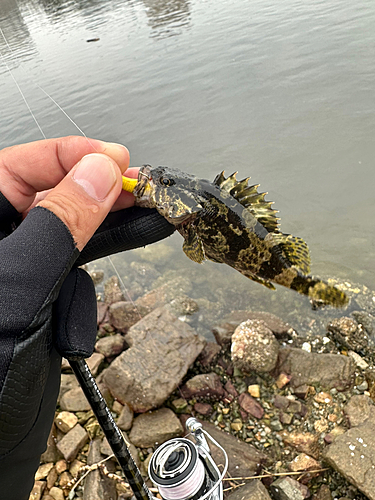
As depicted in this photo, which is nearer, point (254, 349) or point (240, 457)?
point (240, 457)

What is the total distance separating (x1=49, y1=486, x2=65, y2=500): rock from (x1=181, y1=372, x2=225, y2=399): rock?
1.63 m

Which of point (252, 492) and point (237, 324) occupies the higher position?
point (252, 492)

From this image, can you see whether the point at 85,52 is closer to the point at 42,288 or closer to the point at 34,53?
the point at 34,53

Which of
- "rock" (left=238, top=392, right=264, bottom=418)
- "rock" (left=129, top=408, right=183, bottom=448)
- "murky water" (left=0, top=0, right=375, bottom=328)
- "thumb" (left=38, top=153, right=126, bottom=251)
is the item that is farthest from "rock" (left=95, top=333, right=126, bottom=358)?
"thumb" (left=38, top=153, right=126, bottom=251)

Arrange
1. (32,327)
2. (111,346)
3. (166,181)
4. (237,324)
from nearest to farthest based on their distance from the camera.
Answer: (32,327)
(166,181)
(111,346)
(237,324)

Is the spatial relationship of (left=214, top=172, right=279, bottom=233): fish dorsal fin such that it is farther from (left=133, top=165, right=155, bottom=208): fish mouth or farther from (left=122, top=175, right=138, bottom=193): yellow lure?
(left=122, top=175, right=138, bottom=193): yellow lure

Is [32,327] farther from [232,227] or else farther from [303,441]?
[303,441]

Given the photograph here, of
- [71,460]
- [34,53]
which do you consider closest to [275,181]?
[71,460]

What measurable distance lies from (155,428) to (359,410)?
2.34 metres

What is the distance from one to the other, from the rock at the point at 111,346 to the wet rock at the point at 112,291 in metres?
1.33

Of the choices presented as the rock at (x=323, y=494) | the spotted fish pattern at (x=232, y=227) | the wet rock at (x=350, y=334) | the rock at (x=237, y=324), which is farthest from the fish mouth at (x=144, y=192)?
the wet rock at (x=350, y=334)

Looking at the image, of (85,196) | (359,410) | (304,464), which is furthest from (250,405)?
(85,196)

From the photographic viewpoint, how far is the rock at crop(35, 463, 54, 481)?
363cm

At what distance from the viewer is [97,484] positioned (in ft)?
11.3
